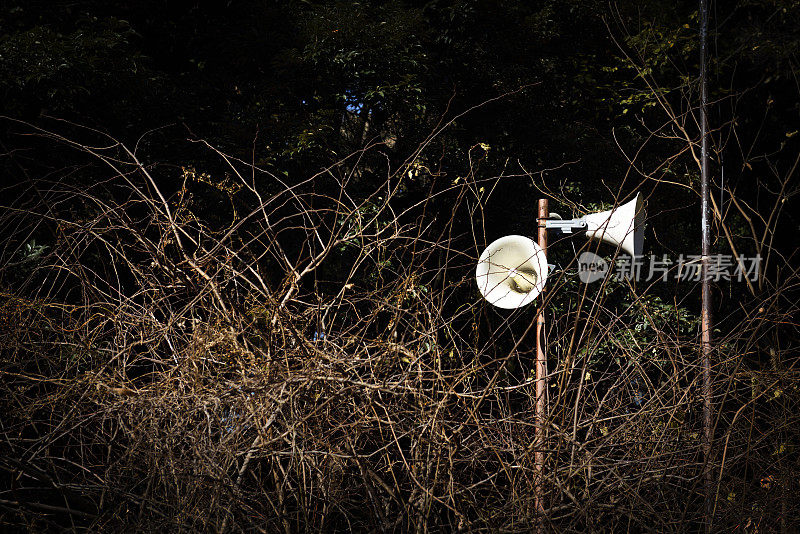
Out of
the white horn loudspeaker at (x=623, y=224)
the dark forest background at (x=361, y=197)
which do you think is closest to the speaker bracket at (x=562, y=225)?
the white horn loudspeaker at (x=623, y=224)

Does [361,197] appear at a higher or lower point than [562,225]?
lower

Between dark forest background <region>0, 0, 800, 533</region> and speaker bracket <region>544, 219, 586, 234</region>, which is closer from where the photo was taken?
dark forest background <region>0, 0, 800, 533</region>

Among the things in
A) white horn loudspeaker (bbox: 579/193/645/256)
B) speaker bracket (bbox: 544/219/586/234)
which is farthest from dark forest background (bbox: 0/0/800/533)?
speaker bracket (bbox: 544/219/586/234)

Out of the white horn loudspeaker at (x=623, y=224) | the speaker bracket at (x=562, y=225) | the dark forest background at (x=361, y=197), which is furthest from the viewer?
the speaker bracket at (x=562, y=225)

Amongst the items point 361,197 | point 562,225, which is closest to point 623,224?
point 562,225

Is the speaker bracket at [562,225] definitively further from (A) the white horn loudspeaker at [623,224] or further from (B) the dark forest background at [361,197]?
(B) the dark forest background at [361,197]

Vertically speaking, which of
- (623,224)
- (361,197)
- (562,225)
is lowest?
(361,197)

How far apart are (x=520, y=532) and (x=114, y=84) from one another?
6904 mm

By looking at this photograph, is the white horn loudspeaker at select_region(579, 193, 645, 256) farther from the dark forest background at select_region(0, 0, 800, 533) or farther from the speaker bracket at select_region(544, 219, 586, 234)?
the dark forest background at select_region(0, 0, 800, 533)

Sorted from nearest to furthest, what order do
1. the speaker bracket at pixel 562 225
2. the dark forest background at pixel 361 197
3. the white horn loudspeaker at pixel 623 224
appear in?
the dark forest background at pixel 361 197, the white horn loudspeaker at pixel 623 224, the speaker bracket at pixel 562 225

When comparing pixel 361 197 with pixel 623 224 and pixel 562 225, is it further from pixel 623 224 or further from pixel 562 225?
pixel 623 224

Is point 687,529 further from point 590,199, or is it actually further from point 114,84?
point 590,199

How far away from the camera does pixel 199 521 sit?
6.81 ft

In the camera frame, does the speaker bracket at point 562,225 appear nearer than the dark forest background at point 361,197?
No
